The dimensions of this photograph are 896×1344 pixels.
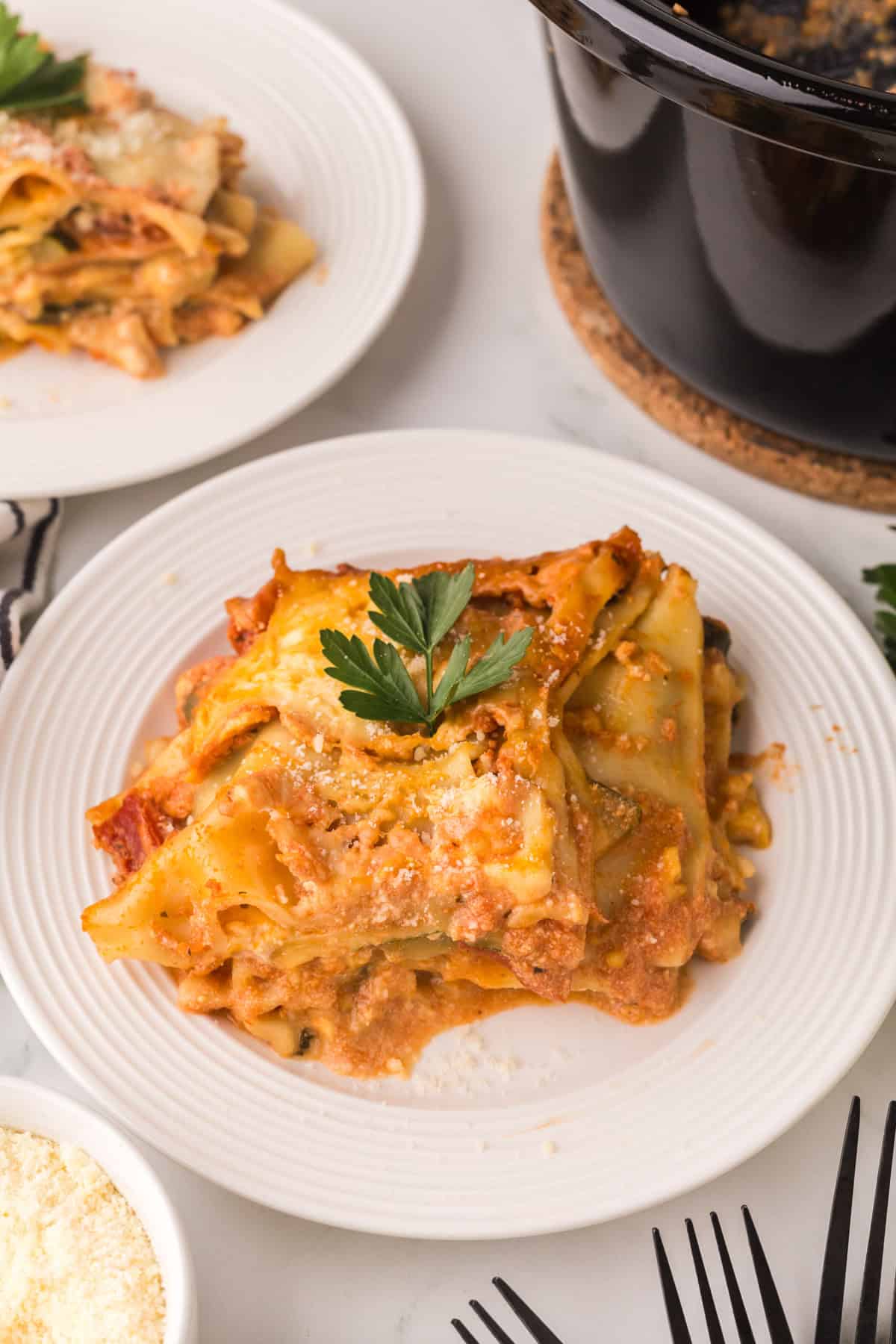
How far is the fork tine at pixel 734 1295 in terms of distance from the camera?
6.87 feet

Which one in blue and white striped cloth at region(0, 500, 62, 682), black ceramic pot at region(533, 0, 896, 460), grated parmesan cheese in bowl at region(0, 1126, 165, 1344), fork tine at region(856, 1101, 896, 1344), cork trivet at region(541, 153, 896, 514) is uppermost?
black ceramic pot at region(533, 0, 896, 460)

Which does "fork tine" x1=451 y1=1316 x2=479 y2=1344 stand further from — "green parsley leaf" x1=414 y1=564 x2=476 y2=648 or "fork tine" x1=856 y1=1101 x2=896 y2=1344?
"green parsley leaf" x1=414 y1=564 x2=476 y2=648

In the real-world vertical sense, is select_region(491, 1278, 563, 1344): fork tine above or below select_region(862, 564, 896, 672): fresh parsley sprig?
below

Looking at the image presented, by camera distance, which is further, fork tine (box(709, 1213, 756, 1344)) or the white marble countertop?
the white marble countertop

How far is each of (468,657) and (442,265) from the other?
4.98 ft

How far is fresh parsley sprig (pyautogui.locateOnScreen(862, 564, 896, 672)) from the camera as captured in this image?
9.34 ft

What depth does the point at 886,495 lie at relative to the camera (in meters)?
3.14

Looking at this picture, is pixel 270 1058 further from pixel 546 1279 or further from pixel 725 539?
pixel 725 539

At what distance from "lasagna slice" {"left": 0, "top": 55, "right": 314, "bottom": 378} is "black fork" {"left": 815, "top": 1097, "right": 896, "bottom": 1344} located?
77.0 inches

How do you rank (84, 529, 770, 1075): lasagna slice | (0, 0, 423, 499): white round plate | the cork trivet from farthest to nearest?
1. the cork trivet
2. (0, 0, 423, 499): white round plate
3. (84, 529, 770, 1075): lasagna slice

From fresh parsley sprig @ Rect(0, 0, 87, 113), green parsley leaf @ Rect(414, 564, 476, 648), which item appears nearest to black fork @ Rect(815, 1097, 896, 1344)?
green parsley leaf @ Rect(414, 564, 476, 648)

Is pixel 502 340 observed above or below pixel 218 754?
above

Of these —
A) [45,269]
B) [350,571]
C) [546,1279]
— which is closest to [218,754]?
[350,571]

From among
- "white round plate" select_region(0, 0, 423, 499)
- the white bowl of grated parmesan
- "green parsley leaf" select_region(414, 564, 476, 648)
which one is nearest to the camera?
the white bowl of grated parmesan
